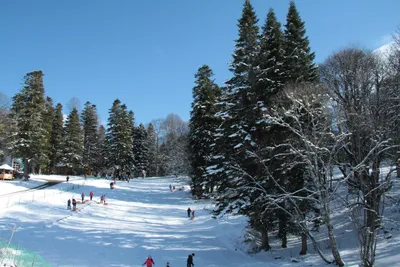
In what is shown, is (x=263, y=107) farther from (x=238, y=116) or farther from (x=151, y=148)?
(x=151, y=148)

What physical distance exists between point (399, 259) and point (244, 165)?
950cm

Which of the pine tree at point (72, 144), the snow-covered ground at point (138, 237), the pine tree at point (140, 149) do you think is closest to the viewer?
the snow-covered ground at point (138, 237)

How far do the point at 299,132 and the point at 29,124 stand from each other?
40228mm

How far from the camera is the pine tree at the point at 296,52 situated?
20547mm

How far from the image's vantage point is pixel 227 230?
26.8m

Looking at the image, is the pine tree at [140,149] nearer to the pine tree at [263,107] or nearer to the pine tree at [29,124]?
the pine tree at [29,124]

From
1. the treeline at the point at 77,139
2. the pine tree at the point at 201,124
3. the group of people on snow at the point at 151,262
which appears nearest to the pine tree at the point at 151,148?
the treeline at the point at 77,139

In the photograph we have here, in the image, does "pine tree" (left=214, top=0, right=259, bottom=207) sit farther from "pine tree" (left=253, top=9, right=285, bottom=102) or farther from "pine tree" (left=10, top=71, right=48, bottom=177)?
"pine tree" (left=10, top=71, right=48, bottom=177)

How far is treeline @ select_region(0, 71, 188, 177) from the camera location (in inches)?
1789

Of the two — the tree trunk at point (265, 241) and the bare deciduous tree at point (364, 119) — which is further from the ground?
the bare deciduous tree at point (364, 119)

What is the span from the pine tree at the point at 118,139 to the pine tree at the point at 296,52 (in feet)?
146

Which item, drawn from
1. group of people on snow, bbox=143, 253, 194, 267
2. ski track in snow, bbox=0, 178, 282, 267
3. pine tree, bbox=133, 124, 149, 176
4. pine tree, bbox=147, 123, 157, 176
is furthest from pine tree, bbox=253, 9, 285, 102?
pine tree, bbox=147, 123, 157, 176

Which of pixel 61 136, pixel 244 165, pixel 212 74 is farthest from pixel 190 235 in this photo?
pixel 61 136

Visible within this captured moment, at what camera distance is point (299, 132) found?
58.7 feet
